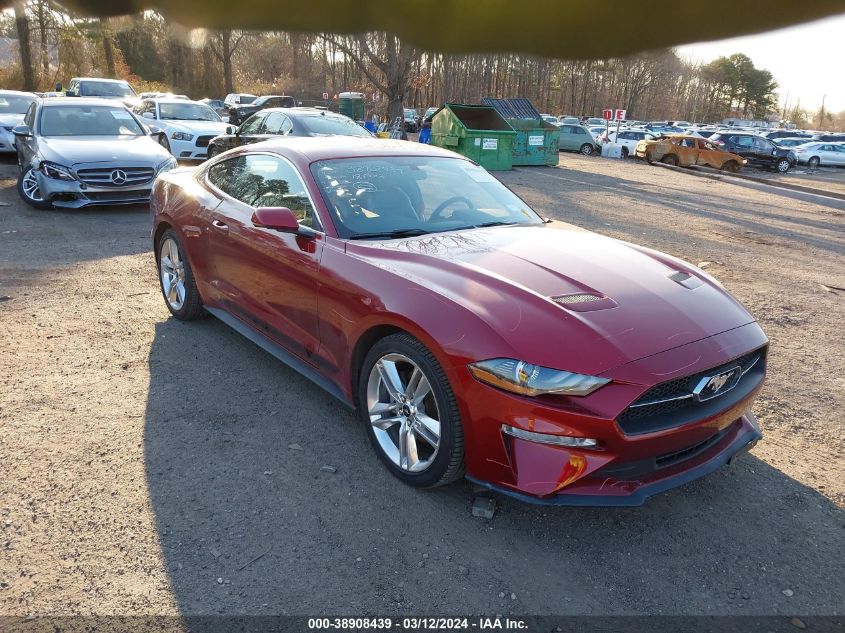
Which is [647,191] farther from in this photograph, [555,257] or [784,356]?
[555,257]

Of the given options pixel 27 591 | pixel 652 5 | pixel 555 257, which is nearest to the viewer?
pixel 652 5

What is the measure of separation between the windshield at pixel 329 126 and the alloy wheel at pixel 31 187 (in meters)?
4.48

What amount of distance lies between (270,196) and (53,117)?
297 inches

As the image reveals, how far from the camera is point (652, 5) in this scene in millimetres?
1085

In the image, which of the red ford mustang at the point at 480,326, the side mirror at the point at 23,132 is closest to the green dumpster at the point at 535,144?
the side mirror at the point at 23,132

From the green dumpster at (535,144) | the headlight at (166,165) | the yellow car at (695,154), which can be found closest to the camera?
the headlight at (166,165)

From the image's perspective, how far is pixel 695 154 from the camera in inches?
915

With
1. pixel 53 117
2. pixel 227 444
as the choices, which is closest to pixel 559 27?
pixel 227 444

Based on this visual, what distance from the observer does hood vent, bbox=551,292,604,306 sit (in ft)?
8.30

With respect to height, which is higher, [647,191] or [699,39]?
[699,39]

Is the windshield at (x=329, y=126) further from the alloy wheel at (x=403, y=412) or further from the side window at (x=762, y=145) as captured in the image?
the side window at (x=762, y=145)

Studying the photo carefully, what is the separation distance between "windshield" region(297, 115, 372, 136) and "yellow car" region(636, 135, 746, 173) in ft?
53.0

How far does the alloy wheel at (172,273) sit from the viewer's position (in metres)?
4.64

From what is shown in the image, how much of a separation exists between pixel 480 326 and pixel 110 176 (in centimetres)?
773
